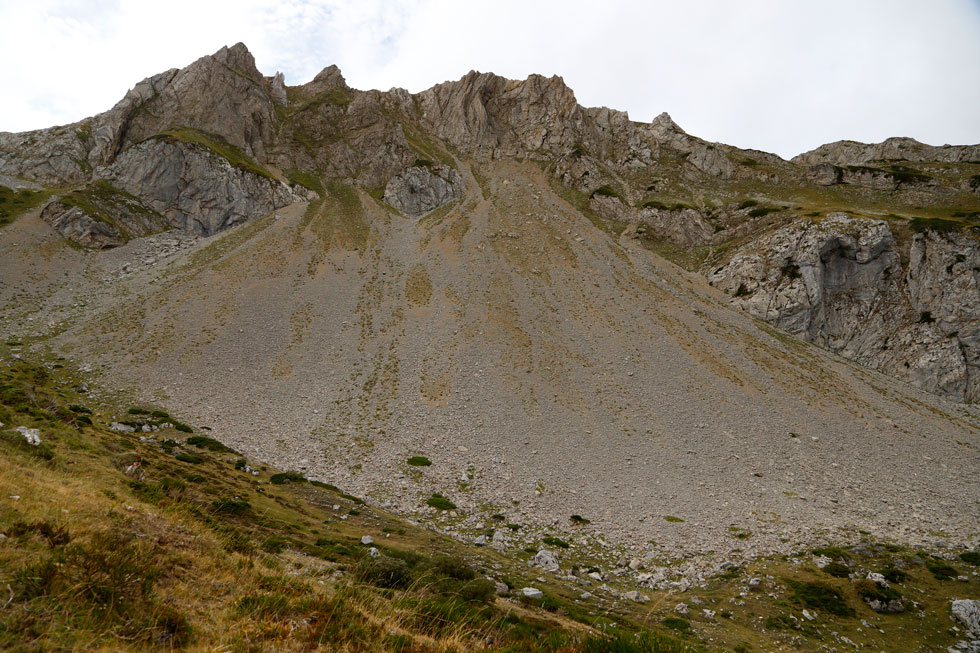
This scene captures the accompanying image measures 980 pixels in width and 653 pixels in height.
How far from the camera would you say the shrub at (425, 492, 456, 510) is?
30367mm

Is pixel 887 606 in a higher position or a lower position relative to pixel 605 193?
lower

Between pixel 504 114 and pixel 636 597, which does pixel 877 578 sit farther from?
pixel 504 114

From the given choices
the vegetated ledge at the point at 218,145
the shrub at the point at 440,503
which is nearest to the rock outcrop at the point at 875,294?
the shrub at the point at 440,503

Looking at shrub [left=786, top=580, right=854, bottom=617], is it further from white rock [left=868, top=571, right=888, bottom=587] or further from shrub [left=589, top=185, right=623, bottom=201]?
shrub [left=589, top=185, right=623, bottom=201]

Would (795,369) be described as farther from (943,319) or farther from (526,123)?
(526,123)

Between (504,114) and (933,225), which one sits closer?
(933,225)

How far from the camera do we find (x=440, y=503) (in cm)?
3061

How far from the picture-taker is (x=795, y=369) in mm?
55969

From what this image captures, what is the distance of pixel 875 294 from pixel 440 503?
80.1 metres

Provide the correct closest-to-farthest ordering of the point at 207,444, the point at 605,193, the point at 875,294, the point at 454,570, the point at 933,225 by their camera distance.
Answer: the point at 454,570 → the point at 207,444 → the point at 933,225 → the point at 875,294 → the point at 605,193

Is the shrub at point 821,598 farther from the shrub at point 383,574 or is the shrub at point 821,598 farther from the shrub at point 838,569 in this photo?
the shrub at point 383,574

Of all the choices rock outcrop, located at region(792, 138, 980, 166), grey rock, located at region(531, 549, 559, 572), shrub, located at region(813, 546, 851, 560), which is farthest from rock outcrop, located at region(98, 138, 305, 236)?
rock outcrop, located at region(792, 138, 980, 166)

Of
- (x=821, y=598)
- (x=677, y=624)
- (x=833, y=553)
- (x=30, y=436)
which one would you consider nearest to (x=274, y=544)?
(x=30, y=436)

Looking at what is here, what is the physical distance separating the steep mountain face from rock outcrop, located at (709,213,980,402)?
0.38 m
